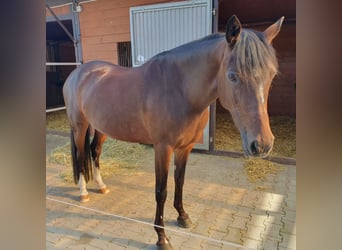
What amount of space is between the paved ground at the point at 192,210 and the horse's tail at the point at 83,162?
0.37 ft

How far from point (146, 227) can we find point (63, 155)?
82 centimetres

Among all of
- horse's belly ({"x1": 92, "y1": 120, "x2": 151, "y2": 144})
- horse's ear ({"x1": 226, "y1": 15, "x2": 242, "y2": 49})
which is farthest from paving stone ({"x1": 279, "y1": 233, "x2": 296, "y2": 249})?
horse's ear ({"x1": 226, "y1": 15, "x2": 242, "y2": 49})

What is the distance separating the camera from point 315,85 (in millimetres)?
452

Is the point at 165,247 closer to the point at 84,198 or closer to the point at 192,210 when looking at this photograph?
the point at 192,210

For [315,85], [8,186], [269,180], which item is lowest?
[269,180]

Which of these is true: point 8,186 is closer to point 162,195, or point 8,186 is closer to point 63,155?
point 162,195

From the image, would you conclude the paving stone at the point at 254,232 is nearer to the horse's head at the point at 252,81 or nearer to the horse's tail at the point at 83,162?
the horse's head at the point at 252,81

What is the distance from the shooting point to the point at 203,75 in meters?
1.11

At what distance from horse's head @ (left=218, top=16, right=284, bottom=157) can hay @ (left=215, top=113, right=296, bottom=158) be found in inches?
11.1

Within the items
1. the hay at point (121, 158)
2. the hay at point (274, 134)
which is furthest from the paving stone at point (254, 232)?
the hay at point (121, 158)

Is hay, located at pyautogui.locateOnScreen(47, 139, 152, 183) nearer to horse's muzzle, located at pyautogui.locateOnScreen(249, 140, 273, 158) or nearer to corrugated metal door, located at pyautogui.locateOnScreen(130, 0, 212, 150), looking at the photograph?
corrugated metal door, located at pyautogui.locateOnScreen(130, 0, 212, 150)

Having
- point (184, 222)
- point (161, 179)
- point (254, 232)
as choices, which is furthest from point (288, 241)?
point (161, 179)

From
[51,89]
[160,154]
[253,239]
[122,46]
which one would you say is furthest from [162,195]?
[122,46]

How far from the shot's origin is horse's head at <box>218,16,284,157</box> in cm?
82
